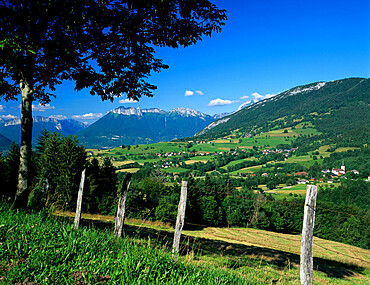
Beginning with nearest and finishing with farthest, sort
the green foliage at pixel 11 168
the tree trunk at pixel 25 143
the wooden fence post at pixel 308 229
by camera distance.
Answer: the wooden fence post at pixel 308 229 → the tree trunk at pixel 25 143 → the green foliage at pixel 11 168

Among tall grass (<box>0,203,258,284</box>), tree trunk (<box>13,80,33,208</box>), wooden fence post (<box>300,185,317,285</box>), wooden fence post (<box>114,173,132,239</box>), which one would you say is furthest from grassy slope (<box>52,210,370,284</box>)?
tree trunk (<box>13,80,33,208</box>)

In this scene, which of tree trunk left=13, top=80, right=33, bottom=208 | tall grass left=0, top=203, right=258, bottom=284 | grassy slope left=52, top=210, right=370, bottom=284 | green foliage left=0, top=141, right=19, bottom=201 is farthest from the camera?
green foliage left=0, top=141, right=19, bottom=201

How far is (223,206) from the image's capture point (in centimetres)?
5809

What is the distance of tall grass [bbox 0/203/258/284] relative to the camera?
120 inches

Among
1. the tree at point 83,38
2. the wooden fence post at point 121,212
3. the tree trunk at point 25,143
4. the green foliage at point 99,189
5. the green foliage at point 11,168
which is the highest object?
the tree at point 83,38

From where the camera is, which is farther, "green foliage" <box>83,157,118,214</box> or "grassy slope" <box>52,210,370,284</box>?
"green foliage" <box>83,157,118,214</box>

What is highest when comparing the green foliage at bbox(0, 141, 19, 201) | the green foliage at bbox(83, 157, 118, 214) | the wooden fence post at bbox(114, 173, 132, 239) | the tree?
the tree

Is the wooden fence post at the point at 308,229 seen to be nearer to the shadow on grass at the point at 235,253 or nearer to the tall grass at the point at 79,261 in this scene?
the tall grass at the point at 79,261

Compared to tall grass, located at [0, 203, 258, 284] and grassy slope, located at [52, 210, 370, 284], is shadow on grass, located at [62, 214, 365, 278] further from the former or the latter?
tall grass, located at [0, 203, 258, 284]

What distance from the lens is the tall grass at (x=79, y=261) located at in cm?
306

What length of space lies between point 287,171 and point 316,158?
42562 millimetres

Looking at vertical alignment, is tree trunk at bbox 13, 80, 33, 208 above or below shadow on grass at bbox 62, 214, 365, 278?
above

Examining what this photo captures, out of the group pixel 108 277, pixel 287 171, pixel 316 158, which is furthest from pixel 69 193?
pixel 316 158

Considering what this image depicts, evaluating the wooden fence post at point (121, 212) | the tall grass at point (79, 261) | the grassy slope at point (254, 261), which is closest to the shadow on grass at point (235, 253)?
the grassy slope at point (254, 261)
